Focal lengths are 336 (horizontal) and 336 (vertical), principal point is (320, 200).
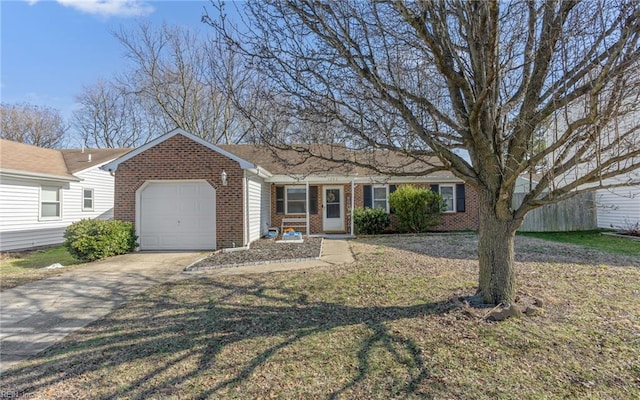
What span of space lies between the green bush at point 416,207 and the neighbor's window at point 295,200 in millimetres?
3885

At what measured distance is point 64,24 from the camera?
32.0ft

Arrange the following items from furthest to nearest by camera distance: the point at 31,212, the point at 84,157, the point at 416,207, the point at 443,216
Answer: the point at 84,157, the point at 443,216, the point at 416,207, the point at 31,212

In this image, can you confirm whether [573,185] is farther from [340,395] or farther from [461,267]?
[461,267]

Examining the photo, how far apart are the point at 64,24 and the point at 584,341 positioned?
13678mm

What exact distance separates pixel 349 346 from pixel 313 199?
11.8 m

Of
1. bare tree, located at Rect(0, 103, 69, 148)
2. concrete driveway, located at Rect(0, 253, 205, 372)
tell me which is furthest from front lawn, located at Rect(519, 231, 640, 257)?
bare tree, located at Rect(0, 103, 69, 148)

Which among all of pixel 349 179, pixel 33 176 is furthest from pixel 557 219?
pixel 33 176

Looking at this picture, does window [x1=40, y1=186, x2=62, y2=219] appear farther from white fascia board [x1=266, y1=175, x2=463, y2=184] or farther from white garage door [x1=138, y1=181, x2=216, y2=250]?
white fascia board [x1=266, y1=175, x2=463, y2=184]

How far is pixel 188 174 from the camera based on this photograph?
10.7 m

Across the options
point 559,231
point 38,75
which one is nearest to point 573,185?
point 559,231

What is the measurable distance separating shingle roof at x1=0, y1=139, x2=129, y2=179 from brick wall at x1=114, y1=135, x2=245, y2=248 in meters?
4.41

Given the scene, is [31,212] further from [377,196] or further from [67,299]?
[377,196]

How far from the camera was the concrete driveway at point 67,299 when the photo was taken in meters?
4.17

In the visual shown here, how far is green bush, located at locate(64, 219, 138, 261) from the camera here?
29.7 feet
